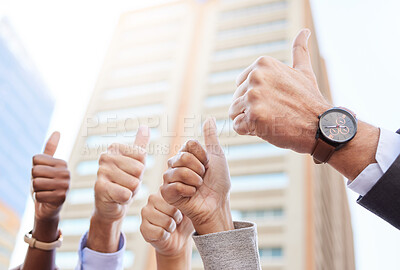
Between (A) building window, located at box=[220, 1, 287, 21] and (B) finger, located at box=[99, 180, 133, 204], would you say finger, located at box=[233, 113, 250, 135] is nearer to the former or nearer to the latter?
(B) finger, located at box=[99, 180, 133, 204]

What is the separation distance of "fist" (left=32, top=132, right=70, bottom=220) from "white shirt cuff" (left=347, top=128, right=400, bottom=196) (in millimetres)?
980

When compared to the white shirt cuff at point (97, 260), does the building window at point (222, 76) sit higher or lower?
lower

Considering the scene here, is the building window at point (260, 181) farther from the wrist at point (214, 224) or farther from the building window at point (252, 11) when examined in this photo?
the wrist at point (214, 224)

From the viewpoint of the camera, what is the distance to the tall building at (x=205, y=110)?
85.3 ft

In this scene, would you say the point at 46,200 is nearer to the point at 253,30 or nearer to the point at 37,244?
the point at 37,244

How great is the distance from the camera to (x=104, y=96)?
3794 centimetres

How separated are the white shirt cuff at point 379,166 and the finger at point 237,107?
273 millimetres

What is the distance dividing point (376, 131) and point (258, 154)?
91.9 ft

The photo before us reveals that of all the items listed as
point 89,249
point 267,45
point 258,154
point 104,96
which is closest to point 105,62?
point 104,96

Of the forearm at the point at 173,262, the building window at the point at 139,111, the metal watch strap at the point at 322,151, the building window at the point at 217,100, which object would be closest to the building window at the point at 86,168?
the building window at the point at 139,111

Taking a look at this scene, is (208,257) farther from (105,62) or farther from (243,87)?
(105,62)

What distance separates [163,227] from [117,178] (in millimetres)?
245

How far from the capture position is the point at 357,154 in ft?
2.43

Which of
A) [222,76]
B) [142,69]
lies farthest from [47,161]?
[142,69]
